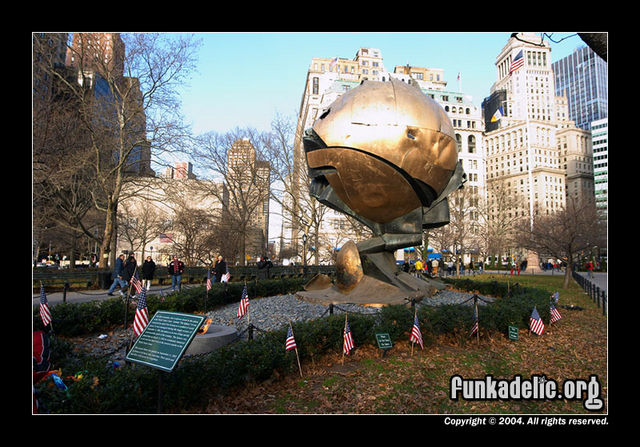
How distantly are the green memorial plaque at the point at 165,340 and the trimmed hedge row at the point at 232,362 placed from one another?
55 cm

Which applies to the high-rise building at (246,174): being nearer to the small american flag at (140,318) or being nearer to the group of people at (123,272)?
the group of people at (123,272)

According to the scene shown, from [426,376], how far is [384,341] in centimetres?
113

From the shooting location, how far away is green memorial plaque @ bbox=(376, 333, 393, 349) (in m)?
7.28

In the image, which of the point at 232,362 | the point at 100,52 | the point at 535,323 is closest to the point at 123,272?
the point at 100,52

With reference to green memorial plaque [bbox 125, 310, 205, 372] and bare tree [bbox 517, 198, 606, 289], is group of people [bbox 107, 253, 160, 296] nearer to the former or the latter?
green memorial plaque [bbox 125, 310, 205, 372]

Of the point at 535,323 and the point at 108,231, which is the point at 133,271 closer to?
the point at 108,231

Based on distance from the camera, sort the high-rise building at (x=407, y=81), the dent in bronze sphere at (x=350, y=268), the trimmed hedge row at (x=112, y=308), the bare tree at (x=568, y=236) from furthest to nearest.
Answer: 1. the high-rise building at (x=407, y=81)
2. the bare tree at (x=568, y=236)
3. the dent in bronze sphere at (x=350, y=268)
4. the trimmed hedge row at (x=112, y=308)

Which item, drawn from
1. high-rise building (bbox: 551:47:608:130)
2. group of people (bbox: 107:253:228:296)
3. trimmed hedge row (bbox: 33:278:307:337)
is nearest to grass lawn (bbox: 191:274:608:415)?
trimmed hedge row (bbox: 33:278:307:337)

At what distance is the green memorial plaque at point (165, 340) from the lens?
396 cm

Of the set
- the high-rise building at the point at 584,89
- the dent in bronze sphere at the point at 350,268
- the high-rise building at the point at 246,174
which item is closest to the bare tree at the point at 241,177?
the high-rise building at the point at 246,174

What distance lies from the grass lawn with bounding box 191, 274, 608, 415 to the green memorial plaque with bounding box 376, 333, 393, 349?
0.29 meters

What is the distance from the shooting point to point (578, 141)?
341 feet

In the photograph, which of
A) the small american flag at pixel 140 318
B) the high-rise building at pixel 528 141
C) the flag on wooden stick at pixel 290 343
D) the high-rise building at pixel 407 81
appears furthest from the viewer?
the high-rise building at pixel 528 141

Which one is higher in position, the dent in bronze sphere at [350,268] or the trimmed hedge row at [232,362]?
the dent in bronze sphere at [350,268]
